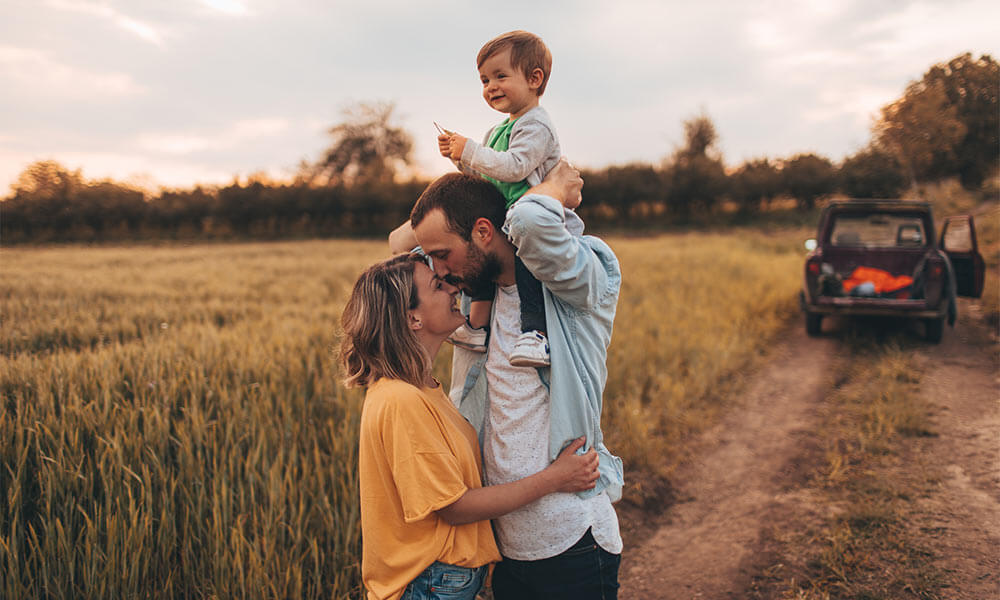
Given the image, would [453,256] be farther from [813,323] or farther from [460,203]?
[813,323]

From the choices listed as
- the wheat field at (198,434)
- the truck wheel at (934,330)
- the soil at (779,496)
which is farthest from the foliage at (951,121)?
the wheat field at (198,434)

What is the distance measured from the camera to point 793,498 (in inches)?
151

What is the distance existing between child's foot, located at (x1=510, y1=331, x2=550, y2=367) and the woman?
0.80 feet

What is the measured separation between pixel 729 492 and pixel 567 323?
124 inches

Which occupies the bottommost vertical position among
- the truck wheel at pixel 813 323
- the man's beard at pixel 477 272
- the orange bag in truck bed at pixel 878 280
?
the truck wheel at pixel 813 323

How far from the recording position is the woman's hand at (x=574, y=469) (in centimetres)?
153

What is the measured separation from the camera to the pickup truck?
23.7ft

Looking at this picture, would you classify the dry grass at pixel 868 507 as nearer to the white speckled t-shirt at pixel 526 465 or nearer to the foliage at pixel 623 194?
the white speckled t-shirt at pixel 526 465

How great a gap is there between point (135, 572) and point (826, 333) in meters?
8.91

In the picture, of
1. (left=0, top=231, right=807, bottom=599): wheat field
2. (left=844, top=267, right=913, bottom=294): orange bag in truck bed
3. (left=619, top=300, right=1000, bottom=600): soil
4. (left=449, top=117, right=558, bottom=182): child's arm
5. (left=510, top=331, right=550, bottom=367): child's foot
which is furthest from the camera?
(left=844, top=267, right=913, bottom=294): orange bag in truck bed

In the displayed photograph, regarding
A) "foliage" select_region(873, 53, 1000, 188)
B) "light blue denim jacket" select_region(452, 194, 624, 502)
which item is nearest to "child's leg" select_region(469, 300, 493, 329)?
"light blue denim jacket" select_region(452, 194, 624, 502)

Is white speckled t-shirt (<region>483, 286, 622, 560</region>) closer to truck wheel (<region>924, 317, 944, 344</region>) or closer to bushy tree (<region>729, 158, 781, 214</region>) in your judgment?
truck wheel (<region>924, 317, 944, 344</region>)

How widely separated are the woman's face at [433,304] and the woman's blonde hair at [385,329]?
2 cm

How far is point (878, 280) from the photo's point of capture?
7.91 metres
